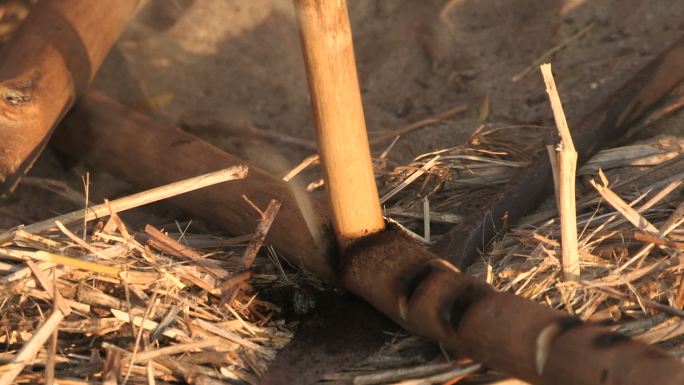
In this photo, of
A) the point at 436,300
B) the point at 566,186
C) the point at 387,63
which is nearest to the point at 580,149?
the point at 566,186

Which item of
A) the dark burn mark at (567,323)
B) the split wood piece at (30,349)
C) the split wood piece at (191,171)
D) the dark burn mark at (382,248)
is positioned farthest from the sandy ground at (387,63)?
the dark burn mark at (567,323)

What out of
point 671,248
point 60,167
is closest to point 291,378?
point 671,248

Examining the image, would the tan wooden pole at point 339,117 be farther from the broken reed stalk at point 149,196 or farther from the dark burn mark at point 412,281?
the broken reed stalk at point 149,196

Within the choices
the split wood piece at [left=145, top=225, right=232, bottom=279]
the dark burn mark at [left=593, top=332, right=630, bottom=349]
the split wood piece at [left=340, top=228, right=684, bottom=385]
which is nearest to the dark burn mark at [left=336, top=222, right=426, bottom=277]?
the split wood piece at [left=340, top=228, right=684, bottom=385]

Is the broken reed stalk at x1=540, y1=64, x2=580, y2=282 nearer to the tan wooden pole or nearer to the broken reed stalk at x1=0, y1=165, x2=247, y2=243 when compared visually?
the tan wooden pole

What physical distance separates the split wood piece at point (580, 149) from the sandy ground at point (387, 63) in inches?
17.8

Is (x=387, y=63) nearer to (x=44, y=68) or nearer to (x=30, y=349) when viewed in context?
(x=44, y=68)

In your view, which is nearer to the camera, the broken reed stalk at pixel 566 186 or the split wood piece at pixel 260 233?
the broken reed stalk at pixel 566 186

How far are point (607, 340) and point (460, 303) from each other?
0.37 metres

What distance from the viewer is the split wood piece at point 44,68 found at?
10.2 ft

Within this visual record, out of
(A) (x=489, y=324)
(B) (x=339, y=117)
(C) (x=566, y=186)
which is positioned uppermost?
(B) (x=339, y=117)

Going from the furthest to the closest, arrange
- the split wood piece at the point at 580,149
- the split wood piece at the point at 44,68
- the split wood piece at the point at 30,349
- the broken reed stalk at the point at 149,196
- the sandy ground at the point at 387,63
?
the sandy ground at the point at 387,63 < the split wood piece at the point at 44,68 < the split wood piece at the point at 580,149 < the broken reed stalk at the point at 149,196 < the split wood piece at the point at 30,349

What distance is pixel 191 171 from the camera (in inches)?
125

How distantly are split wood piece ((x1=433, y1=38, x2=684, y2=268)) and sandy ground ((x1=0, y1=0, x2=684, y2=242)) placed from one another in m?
0.45
